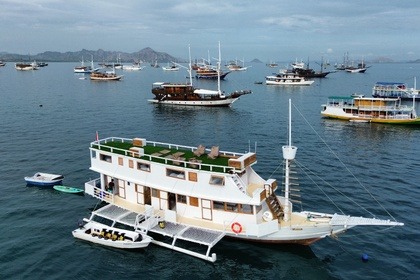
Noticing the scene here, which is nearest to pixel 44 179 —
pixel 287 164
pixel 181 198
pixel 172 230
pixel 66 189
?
pixel 66 189

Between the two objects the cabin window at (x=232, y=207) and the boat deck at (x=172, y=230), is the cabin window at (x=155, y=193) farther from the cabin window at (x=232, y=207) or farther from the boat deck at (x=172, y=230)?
the cabin window at (x=232, y=207)

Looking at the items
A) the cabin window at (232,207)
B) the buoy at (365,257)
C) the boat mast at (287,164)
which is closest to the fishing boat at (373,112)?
the buoy at (365,257)

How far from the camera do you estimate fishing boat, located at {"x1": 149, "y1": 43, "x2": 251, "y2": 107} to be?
104m

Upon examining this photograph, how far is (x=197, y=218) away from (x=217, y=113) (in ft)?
218

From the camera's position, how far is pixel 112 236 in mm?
29000

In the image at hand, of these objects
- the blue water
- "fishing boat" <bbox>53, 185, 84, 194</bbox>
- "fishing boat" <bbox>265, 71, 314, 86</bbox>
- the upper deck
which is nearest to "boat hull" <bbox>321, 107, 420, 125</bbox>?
the blue water

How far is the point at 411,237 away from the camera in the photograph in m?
30.8

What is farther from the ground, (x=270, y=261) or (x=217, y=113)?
(x=217, y=113)

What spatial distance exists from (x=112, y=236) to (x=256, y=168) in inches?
957

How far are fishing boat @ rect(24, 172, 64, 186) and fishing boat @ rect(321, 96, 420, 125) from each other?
65.2 metres

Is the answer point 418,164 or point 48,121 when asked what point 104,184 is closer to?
point 418,164

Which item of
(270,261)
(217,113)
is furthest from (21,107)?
(270,261)

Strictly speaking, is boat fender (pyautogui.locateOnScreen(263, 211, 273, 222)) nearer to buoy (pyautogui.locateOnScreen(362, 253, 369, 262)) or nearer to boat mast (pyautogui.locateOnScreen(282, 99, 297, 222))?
boat mast (pyautogui.locateOnScreen(282, 99, 297, 222))

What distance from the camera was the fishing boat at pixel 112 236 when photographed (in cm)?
2816
